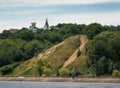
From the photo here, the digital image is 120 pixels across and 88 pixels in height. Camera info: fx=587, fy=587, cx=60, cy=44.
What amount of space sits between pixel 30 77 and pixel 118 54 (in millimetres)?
26374

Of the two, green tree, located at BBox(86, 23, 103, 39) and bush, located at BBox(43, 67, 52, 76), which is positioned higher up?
green tree, located at BBox(86, 23, 103, 39)

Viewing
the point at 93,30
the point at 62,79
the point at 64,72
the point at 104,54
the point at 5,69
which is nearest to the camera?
the point at 62,79

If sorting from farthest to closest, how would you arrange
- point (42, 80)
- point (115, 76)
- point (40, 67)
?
point (40, 67)
point (42, 80)
point (115, 76)

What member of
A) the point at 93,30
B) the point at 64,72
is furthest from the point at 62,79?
the point at 93,30

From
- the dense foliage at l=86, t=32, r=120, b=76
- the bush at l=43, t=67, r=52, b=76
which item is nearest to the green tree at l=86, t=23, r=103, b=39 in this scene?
the dense foliage at l=86, t=32, r=120, b=76

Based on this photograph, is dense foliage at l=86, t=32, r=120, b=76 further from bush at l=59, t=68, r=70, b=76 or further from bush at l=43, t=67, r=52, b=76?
bush at l=43, t=67, r=52, b=76

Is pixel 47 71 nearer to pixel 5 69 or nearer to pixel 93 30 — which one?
pixel 93 30

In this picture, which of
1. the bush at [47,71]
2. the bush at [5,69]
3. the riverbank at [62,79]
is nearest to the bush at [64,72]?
the bush at [47,71]

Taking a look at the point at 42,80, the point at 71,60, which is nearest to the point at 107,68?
the point at 42,80

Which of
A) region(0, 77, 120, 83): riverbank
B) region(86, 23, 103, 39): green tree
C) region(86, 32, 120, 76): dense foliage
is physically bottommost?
region(0, 77, 120, 83): riverbank

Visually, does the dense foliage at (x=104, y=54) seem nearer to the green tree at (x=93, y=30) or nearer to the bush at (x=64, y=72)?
the bush at (x=64, y=72)

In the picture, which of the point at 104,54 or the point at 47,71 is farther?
the point at 47,71

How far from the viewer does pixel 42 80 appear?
Result: 16162 cm

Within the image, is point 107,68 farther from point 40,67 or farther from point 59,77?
point 40,67
